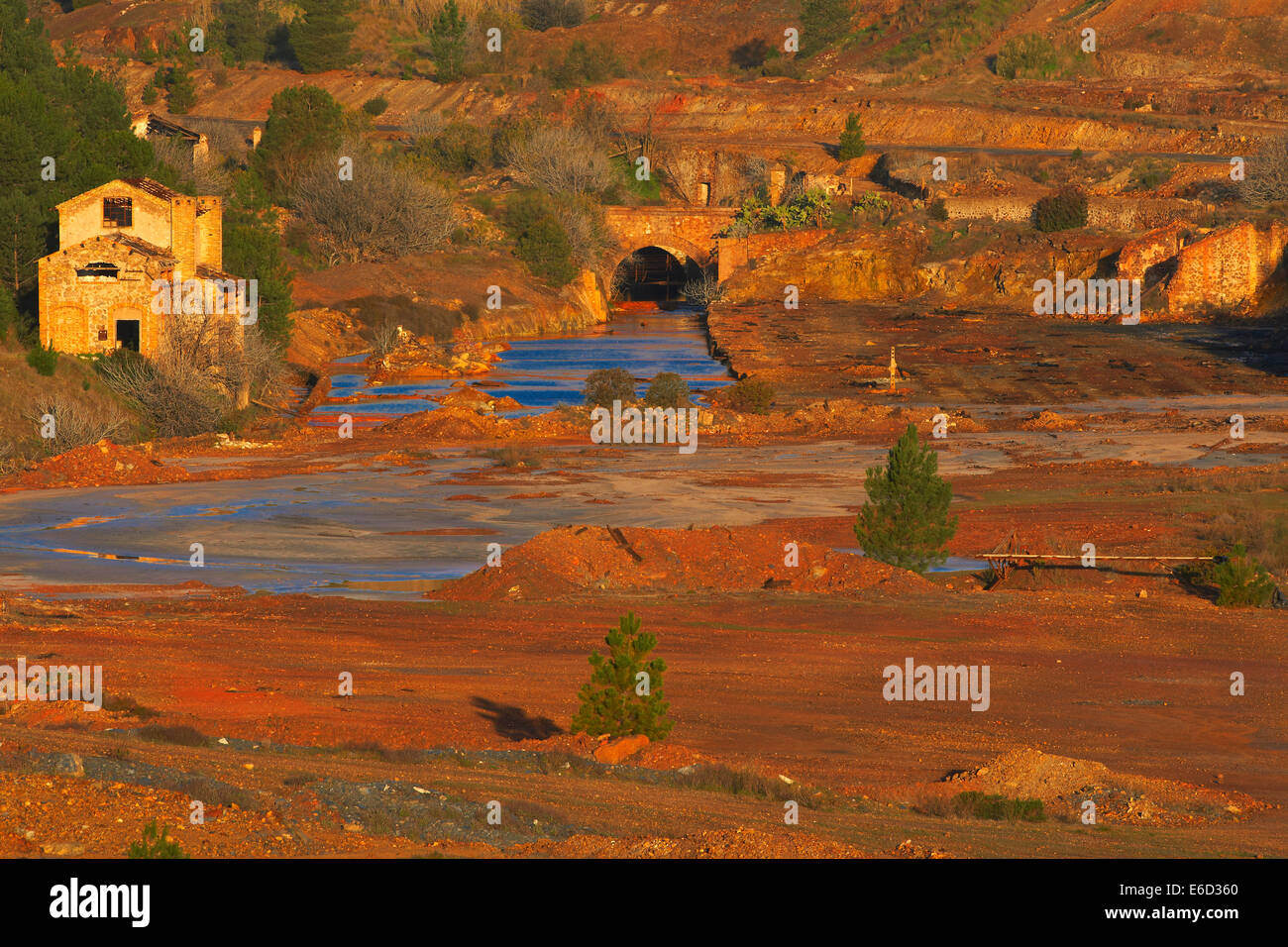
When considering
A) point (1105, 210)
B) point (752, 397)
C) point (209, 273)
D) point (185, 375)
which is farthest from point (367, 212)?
point (1105, 210)

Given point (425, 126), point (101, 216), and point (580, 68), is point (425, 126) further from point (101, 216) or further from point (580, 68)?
point (101, 216)

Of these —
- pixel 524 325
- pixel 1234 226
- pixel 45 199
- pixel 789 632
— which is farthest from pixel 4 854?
pixel 1234 226

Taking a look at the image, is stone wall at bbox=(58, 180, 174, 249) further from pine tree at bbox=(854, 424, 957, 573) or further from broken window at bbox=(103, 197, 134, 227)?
pine tree at bbox=(854, 424, 957, 573)

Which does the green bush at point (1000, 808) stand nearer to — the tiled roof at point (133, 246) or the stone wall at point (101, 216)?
the tiled roof at point (133, 246)

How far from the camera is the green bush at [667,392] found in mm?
50875

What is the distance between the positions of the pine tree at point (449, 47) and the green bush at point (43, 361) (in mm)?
85681

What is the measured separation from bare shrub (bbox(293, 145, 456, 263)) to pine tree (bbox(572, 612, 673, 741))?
212ft

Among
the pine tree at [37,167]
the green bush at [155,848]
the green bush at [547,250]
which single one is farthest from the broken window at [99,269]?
the green bush at [155,848]

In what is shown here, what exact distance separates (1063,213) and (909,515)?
198 feet

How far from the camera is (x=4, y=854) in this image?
1012 centimetres

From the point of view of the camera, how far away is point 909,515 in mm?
27594

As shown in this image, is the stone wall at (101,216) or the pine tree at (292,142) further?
the pine tree at (292,142)

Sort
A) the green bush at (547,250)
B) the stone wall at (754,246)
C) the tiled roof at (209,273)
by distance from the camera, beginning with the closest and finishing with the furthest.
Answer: the tiled roof at (209,273), the green bush at (547,250), the stone wall at (754,246)

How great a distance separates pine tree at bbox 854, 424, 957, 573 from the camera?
27.1m
